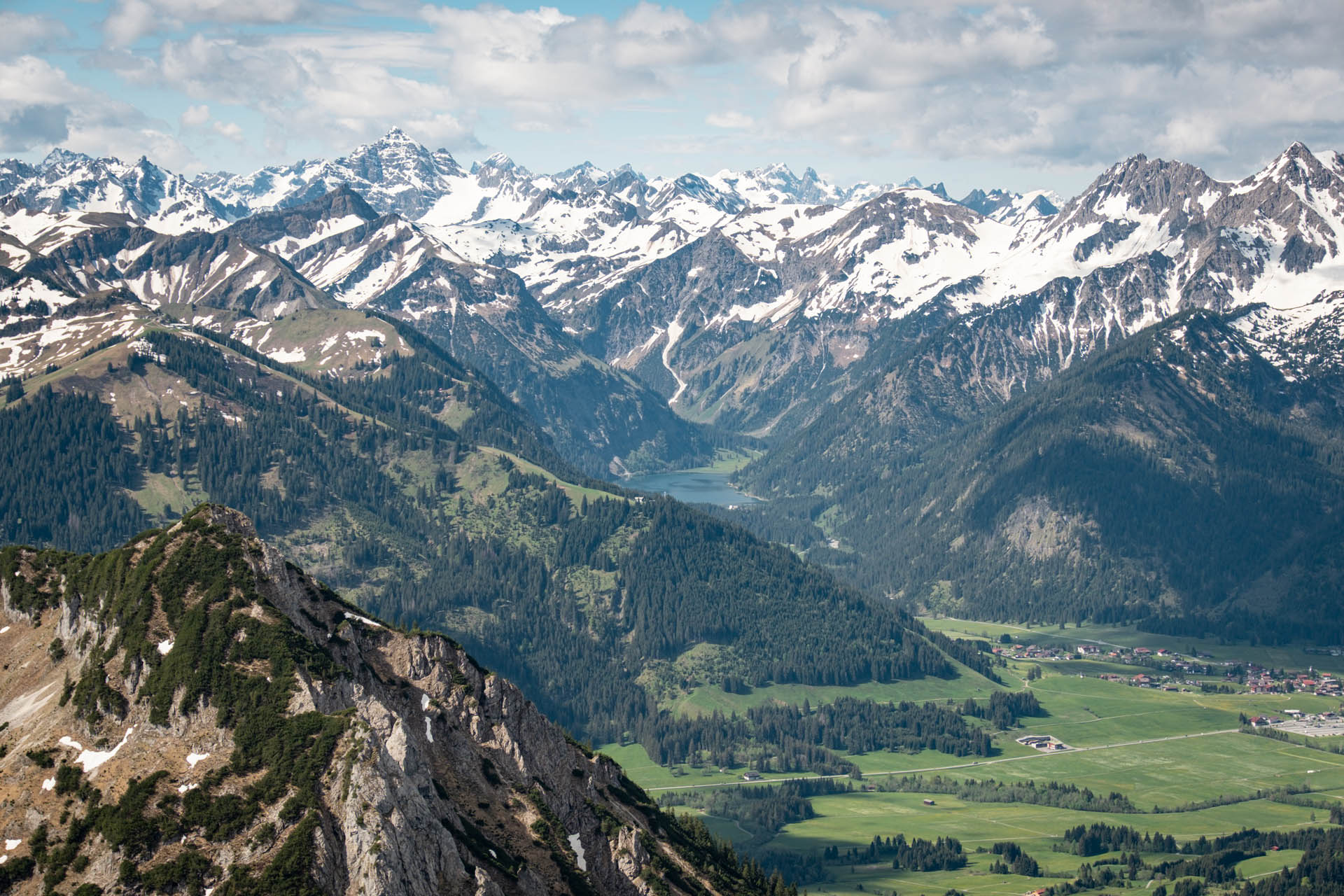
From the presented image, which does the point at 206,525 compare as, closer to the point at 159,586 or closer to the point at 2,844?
the point at 159,586

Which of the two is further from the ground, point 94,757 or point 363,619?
point 363,619

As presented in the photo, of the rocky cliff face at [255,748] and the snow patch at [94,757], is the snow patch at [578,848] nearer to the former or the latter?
the rocky cliff face at [255,748]

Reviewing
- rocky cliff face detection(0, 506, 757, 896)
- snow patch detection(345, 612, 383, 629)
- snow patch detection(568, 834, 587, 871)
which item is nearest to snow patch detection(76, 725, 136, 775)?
rocky cliff face detection(0, 506, 757, 896)

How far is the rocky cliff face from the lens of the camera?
311ft

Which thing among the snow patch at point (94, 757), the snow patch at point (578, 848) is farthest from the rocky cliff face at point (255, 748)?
the snow patch at point (578, 848)

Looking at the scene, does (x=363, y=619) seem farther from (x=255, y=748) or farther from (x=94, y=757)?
(x=255, y=748)

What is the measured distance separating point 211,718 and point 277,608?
13345 millimetres

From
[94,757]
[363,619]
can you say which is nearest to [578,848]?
[363,619]

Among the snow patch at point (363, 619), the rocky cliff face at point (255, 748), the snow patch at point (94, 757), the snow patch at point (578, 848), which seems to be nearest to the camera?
the rocky cliff face at point (255, 748)

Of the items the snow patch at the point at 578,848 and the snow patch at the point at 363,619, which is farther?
the snow patch at the point at 363,619

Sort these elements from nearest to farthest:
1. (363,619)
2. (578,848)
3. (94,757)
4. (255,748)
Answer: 1. (255,748)
2. (94,757)
3. (578,848)
4. (363,619)

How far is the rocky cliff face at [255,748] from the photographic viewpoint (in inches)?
3733

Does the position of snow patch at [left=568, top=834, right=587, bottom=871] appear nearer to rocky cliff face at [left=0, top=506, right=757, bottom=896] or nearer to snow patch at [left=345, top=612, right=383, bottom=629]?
rocky cliff face at [left=0, top=506, right=757, bottom=896]

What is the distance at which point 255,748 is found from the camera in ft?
332
